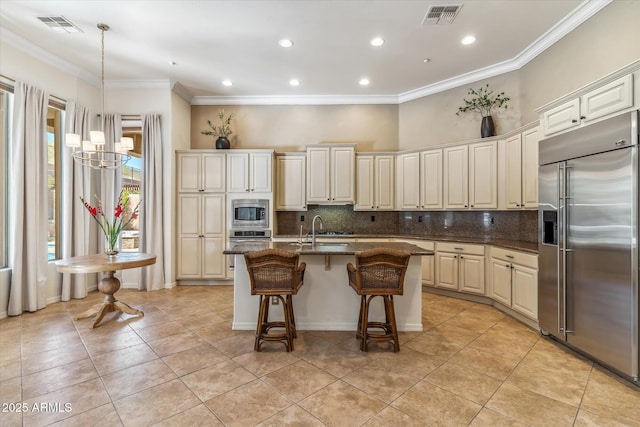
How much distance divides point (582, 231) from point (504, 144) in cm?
194

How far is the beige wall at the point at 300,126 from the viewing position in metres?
5.64

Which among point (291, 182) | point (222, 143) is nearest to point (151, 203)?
point (222, 143)

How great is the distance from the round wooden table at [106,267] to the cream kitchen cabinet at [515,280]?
14.9 ft

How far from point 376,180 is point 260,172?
83.5 inches

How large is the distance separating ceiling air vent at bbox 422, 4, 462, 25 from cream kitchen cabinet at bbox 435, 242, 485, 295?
2.93m

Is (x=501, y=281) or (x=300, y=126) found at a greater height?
(x=300, y=126)

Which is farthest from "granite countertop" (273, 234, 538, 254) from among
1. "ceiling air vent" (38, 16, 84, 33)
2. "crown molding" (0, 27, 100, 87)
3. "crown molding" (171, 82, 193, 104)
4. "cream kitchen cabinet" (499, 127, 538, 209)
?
"crown molding" (0, 27, 100, 87)

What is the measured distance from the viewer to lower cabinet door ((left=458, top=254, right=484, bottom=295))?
413 cm

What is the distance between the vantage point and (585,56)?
10.6 ft

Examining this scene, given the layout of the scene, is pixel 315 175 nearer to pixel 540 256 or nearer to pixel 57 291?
pixel 540 256

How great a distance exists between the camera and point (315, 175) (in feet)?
17.3

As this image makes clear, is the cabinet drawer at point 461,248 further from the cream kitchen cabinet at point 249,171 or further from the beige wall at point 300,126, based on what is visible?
the cream kitchen cabinet at point 249,171

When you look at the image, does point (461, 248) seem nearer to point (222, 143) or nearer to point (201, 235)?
point (201, 235)

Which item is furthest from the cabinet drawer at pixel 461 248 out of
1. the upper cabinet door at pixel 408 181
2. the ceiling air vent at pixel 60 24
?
the ceiling air vent at pixel 60 24
